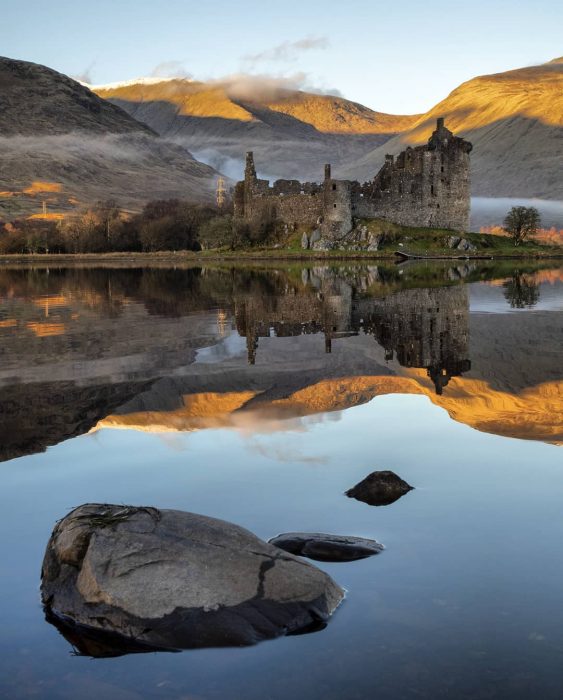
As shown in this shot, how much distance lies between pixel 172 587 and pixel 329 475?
4.38m

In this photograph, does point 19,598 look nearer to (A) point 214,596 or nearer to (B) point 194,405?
(A) point 214,596

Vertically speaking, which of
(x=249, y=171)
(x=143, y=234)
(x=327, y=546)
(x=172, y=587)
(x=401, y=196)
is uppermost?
(x=249, y=171)

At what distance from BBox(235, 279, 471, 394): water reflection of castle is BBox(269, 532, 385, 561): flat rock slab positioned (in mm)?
8679

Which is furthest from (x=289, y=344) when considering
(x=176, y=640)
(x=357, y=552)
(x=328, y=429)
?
(x=176, y=640)

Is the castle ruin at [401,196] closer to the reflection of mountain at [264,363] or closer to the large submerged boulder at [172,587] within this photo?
the reflection of mountain at [264,363]

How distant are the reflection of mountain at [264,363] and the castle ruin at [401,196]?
5704cm

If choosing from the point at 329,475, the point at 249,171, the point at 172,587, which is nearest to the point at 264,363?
the point at 329,475

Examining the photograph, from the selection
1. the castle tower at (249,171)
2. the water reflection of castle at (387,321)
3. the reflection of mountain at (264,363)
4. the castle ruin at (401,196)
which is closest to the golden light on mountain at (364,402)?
the reflection of mountain at (264,363)

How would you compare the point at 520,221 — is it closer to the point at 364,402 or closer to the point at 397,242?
the point at 397,242

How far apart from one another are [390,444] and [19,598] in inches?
261

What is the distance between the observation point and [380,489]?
10.5 meters

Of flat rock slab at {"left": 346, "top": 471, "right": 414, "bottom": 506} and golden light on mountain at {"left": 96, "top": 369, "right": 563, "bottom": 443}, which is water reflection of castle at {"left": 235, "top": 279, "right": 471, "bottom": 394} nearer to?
golden light on mountain at {"left": 96, "top": 369, "right": 563, "bottom": 443}

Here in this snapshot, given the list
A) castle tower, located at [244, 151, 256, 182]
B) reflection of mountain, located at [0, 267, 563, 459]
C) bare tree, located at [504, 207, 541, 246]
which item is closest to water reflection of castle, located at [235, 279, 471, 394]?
reflection of mountain, located at [0, 267, 563, 459]

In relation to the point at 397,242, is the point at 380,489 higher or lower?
lower
